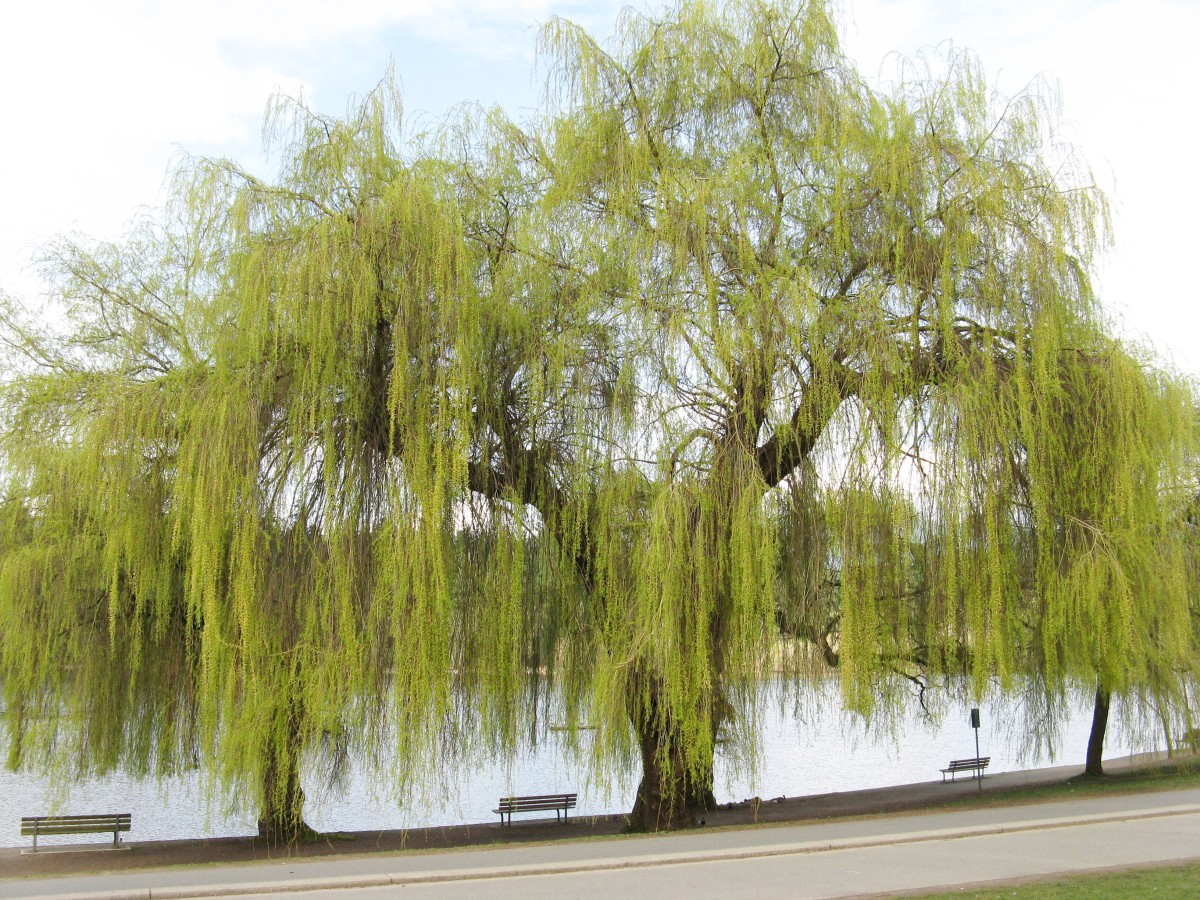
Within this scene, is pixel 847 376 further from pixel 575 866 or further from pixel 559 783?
pixel 559 783

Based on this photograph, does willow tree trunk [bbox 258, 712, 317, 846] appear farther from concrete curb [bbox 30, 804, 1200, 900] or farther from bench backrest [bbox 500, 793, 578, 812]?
bench backrest [bbox 500, 793, 578, 812]

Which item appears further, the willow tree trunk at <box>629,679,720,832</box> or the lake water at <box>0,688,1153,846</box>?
the lake water at <box>0,688,1153,846</box>

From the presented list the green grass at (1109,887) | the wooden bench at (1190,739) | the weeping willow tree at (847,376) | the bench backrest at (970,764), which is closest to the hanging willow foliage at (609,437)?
the weeping willow tree at (847,376)

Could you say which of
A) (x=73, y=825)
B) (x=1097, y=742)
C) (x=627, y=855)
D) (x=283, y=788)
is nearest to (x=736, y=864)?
(x=627, y=855)

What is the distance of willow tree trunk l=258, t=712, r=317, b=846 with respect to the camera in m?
9.97

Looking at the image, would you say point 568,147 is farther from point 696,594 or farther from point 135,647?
point 135,647

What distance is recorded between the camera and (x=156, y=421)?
10.5m

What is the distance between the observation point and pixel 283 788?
33.4 ft

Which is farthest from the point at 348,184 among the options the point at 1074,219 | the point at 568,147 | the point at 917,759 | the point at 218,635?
the point at 917,759

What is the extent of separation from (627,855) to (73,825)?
821 centimetres

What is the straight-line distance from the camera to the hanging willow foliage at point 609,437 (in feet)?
31.8

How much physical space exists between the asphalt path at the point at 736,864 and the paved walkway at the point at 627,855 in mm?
15

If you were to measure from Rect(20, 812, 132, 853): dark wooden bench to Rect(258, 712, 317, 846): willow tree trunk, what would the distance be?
2699 mm

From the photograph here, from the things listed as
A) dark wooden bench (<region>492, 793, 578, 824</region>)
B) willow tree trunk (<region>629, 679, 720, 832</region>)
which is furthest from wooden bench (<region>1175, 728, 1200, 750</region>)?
dark wooden bench (<region>492, 793, 578, 824</region>)
